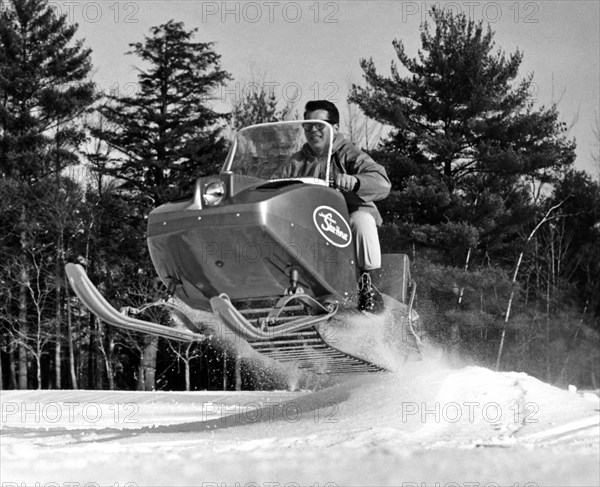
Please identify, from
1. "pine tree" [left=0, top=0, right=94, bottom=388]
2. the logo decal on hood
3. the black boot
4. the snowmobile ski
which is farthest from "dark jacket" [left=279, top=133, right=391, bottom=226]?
"pine tree" [left=0, top=0, right=94, bottom=388]

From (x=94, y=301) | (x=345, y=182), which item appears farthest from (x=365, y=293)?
(x=94, y=301)

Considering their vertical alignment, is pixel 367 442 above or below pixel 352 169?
below

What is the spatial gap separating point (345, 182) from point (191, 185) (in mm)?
17433

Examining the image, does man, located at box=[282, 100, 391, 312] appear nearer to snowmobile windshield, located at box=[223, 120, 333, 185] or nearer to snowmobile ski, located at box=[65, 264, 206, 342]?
snowmobile windshield, located at box=[223, 120, 333, 185]

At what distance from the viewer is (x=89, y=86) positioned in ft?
91.7

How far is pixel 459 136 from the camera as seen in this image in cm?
2364

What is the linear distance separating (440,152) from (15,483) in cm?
1965

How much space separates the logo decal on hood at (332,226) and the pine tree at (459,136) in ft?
50.2

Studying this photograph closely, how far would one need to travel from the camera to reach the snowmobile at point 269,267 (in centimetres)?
631

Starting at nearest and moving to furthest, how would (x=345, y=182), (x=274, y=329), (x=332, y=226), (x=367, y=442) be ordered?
1. (x=367, y=442)
2. (x=274, y=329)
3. (x=332, y=226)
4. (x=345, y=182)

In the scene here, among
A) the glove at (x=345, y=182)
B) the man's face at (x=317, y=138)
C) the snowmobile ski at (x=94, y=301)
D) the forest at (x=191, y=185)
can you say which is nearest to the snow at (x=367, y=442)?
the snowmobile ski at (x=94, y=301)

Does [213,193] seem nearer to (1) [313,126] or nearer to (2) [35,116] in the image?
(1) [313,126]

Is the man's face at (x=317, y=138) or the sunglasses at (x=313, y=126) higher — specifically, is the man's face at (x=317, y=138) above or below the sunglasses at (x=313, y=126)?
below

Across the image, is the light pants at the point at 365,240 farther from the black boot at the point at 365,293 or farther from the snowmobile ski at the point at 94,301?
the snowmobile ski at the point at 94,301
